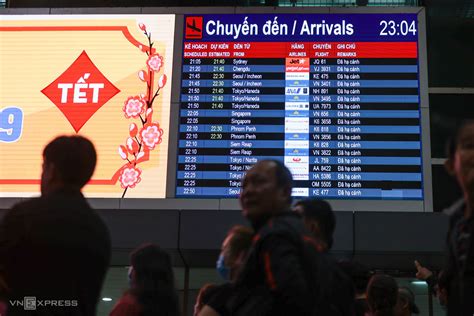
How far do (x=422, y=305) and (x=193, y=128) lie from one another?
3.84 m

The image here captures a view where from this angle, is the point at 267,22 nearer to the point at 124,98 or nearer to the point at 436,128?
the point at 124,98

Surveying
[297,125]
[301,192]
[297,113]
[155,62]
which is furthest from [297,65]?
[155,62]

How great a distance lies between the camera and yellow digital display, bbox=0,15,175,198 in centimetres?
898

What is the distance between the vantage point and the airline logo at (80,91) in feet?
30.4

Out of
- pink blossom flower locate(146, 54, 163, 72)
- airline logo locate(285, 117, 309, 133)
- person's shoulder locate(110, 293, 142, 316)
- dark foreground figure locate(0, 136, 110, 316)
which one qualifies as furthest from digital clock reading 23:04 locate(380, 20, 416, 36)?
dark foreground figure locate(0, 136, 110, 316)

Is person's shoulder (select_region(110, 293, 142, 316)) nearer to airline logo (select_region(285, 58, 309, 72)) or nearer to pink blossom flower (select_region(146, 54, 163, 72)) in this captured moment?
airline logo (select_region(285, 58, 309, 72))

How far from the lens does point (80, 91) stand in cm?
938

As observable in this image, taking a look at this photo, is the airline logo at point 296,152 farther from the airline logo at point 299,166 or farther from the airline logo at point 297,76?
the airline logo at point 297,76

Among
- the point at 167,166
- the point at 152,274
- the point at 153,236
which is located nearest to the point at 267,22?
the point at 167,166

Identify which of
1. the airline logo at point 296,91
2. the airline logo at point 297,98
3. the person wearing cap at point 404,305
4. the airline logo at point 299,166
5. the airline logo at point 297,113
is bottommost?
the person wearing cap at point 404,305

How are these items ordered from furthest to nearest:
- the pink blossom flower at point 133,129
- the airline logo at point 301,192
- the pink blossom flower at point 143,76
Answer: the pink blossom flower at point 143,76 → the pink blossom flower at point 133,129 → the airline logo at point 301,192

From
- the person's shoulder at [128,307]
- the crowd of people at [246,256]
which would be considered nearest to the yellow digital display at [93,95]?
the person's shoulder at [128,307]

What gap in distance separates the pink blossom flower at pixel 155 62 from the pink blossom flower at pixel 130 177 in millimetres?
1395

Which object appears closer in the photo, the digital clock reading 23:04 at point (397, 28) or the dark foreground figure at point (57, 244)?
the dark foreground figure at point (57, 244)
